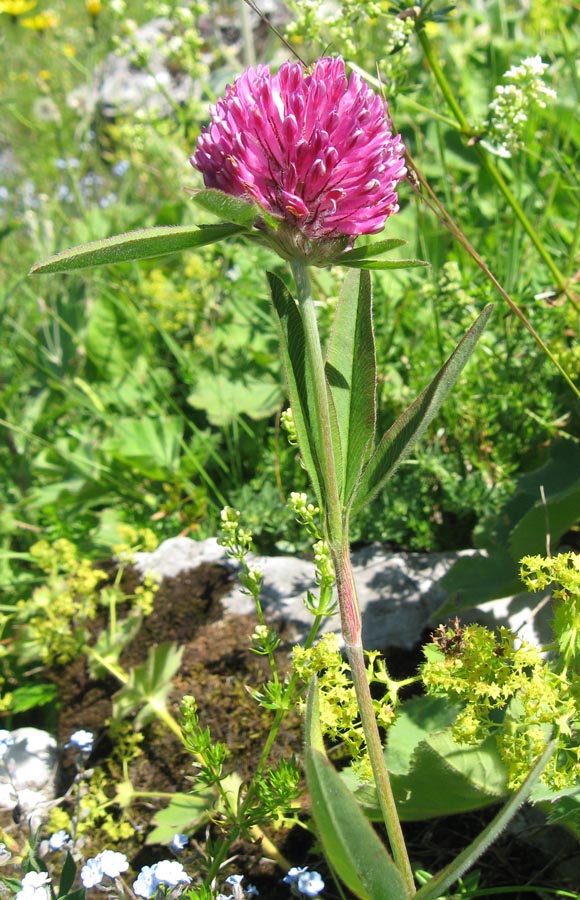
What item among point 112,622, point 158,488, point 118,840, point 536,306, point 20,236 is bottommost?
point 118,840

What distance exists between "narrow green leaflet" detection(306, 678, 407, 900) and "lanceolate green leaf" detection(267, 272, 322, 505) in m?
0.36

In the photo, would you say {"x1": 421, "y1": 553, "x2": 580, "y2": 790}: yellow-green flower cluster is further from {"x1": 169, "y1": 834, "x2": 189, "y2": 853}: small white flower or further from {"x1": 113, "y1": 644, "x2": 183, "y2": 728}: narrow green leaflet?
{"x1": 113, "y1": 644, "x2": 183, "y2": 728}: narrow green leaflet

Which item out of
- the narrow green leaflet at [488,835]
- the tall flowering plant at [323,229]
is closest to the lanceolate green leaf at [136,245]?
the tall flowering plant at [323,229]

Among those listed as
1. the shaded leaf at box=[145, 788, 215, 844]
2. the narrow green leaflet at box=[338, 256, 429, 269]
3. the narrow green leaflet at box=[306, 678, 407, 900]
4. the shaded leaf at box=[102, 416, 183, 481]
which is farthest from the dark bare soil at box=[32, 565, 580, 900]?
the narrow green leaflet at box=[338, 256, 429, 269]

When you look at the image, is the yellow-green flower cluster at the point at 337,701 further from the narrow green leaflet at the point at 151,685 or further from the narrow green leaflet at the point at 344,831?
the narrow green leaflet at the point at 151,685

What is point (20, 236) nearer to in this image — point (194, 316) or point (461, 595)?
point (194, 316)

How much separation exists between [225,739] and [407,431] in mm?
967

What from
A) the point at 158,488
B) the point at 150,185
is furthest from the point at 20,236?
the point at 158,488

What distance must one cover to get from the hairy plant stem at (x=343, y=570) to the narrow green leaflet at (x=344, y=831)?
11 cm

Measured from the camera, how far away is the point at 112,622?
2.12 meters

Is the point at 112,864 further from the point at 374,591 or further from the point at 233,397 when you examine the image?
the point at 233,397

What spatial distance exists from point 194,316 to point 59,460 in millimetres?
741

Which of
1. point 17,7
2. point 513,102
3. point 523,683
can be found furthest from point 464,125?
point 17,7

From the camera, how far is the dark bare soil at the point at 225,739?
1675mm
